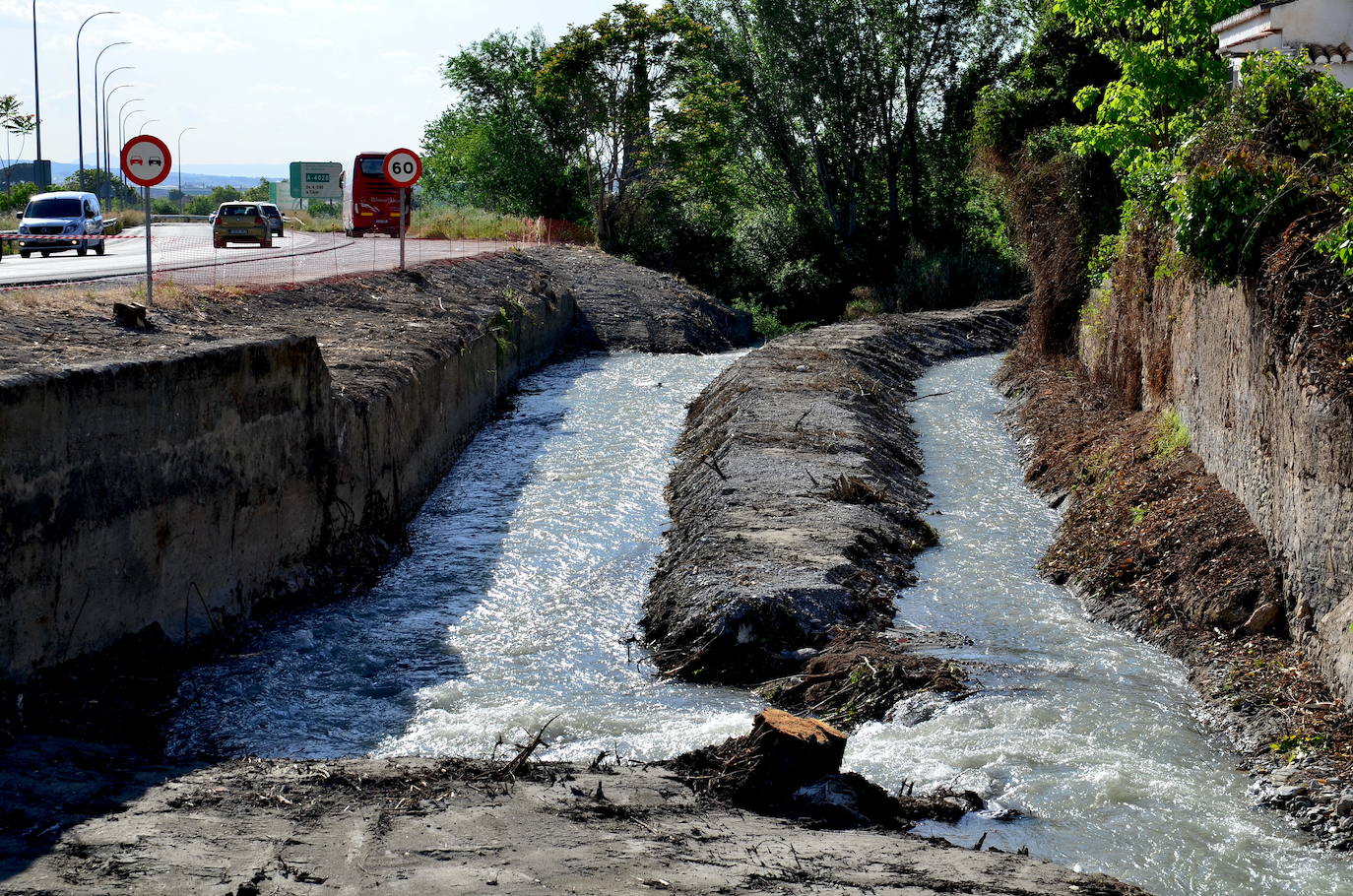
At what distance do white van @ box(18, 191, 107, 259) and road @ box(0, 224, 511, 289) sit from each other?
49cm

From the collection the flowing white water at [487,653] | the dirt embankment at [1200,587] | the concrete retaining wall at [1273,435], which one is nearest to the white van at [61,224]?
the flowing white water at [487,653]

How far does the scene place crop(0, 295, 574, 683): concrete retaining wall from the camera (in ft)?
31.4

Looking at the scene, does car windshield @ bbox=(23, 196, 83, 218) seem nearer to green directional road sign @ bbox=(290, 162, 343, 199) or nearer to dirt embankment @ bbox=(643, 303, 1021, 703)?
dirt embankment @ bbox=(643, 303, 1021, 703)

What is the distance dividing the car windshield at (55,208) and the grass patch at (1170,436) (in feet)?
99.6

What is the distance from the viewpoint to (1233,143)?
12.5 meters

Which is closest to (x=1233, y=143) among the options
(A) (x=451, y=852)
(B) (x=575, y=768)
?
(B) (x=575, y=768)

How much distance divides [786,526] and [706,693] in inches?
153

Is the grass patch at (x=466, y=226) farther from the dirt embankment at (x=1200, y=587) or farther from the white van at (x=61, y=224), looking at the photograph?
the dirt embankment at (x=1200, y=587)

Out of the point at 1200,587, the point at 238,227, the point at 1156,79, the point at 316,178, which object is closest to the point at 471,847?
the point at 1200,587

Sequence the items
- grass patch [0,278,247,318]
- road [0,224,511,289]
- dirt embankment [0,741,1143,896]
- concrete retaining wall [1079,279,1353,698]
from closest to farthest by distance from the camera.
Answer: dirt embankment [0,741,1143,896] < concrete retaining wall [1079,279,1353,698] < grass patch [0,278,247,318] < road [0,224,511,289]

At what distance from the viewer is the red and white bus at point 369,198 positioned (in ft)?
163

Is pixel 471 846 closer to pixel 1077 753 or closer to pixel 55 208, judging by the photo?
pixel 1077 753

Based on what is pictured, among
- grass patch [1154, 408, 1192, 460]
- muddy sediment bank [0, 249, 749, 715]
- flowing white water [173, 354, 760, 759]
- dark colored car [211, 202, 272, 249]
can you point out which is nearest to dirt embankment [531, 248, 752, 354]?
dark colored car [211, 202, 272, 249]

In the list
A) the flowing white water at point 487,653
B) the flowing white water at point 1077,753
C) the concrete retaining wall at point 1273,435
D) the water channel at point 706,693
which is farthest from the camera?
the flowing white water at point 487,653
